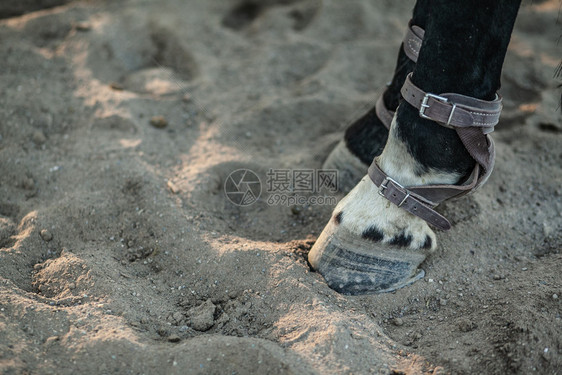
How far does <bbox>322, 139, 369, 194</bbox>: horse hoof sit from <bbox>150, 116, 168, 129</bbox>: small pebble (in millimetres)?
894

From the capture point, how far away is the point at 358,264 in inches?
70.2

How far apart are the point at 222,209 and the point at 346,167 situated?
1.95 feet

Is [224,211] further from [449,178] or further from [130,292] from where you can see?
[449,178]

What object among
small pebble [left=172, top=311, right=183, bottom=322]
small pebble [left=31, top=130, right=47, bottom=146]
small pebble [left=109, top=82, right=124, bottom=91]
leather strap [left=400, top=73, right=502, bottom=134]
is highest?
leather strap [left=400, top=73, right=502, bottom=134]

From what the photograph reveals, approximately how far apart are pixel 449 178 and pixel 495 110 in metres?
0.27

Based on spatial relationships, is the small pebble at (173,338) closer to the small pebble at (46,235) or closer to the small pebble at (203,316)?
the small pebble at (203,316)

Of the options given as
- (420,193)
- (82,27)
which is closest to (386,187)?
(420,193)

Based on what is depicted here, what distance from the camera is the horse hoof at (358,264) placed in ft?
5.85

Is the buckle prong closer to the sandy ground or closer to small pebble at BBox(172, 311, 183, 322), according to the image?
the sandy ground

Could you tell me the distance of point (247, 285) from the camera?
5.79ft

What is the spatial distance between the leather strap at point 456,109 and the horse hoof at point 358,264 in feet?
1.61

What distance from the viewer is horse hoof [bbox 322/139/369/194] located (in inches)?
87.6

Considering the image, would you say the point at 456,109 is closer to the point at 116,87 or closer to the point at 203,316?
the point at 203,316

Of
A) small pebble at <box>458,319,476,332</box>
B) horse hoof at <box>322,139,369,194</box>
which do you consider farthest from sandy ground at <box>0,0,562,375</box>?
horse hoof at <box>322,139,369,194</box>
